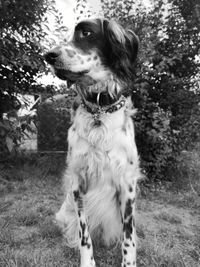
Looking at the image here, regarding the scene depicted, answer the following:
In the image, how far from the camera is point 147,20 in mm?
4469

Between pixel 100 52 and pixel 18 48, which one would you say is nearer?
pixel 100 52

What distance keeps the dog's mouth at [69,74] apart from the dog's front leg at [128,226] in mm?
809

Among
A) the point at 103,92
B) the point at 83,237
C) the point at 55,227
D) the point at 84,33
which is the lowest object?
the point at 55,227

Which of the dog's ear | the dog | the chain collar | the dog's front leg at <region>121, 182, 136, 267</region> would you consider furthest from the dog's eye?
the dog's front leg at <region>121, 182, 136, 267</region>

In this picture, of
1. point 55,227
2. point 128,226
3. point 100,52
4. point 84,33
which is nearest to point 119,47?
point 100,52

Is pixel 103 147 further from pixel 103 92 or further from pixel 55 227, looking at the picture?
pixel 55 227

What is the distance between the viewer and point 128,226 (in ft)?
8.21

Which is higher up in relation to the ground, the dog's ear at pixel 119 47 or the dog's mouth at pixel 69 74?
the dog's ear at pixel 119 47

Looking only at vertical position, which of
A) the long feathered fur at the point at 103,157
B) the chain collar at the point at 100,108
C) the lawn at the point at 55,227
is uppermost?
the chain collar at the point at 100,108

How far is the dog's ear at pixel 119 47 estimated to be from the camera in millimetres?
2473

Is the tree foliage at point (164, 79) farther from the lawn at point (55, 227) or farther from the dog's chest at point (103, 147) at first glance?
the dog's chest at point (103, 147)

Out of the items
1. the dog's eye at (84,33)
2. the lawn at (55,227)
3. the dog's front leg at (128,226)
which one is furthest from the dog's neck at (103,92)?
the lawn at (55,227)

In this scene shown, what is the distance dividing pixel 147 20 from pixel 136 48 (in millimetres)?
2042

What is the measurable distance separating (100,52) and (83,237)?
4.25ft
